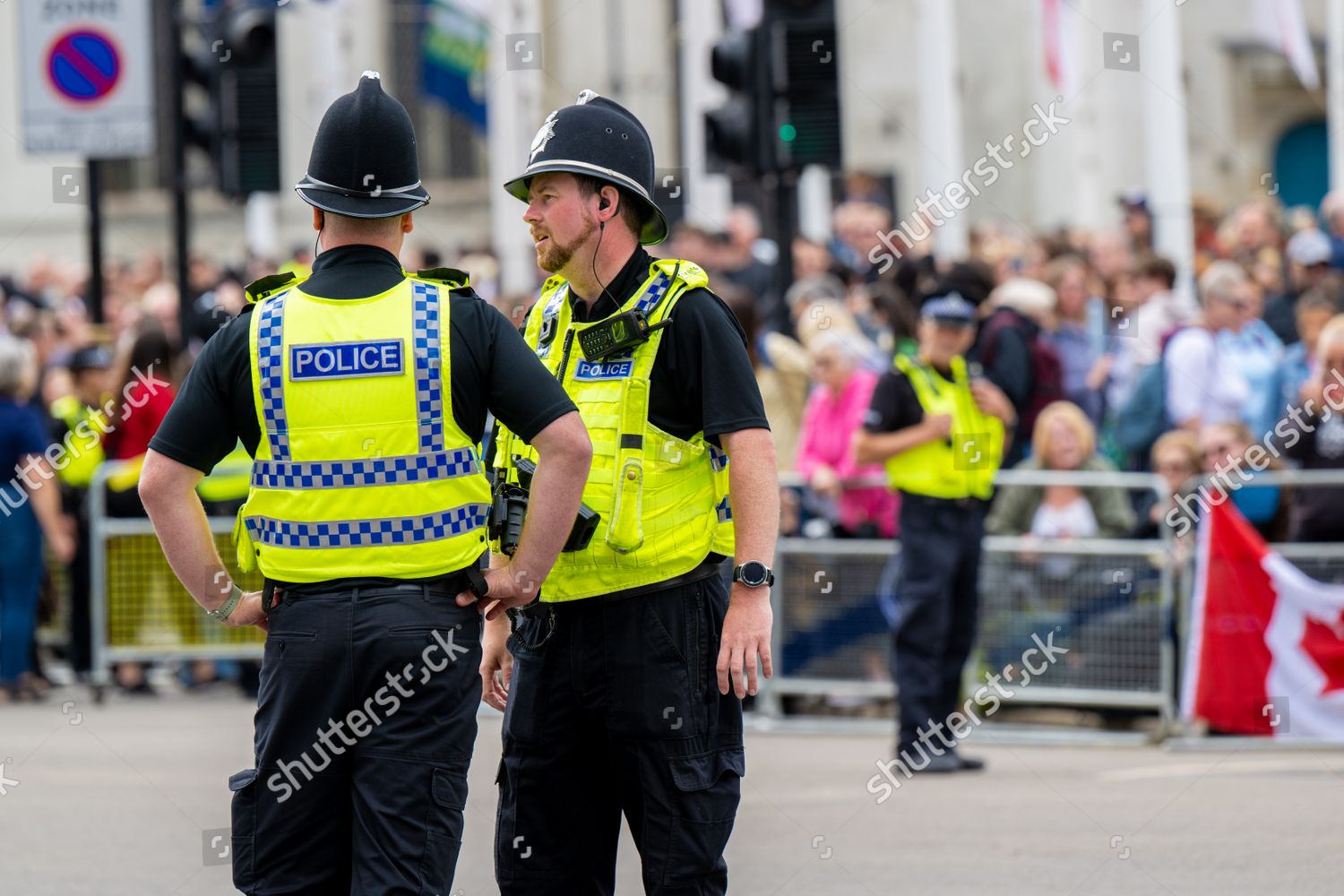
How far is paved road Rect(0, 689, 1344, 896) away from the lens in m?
7.27

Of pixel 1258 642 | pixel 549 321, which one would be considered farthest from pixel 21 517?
pixel 549 321

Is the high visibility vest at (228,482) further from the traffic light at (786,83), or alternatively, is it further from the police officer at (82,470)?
the traffic light at (786,83)

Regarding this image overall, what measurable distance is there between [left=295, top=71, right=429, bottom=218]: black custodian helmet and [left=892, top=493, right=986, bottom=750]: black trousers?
197 inches

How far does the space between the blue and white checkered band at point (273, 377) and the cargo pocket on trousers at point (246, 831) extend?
0.66 metres

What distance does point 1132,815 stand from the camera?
8297mm

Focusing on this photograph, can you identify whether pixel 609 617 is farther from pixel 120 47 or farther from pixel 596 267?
pixel 120 47

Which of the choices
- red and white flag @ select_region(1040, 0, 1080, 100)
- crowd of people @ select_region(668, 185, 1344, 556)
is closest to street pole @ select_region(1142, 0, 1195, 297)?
red and white flag @ select_region(1040, 0, 1080, 100)

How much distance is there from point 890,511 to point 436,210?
25866 mm

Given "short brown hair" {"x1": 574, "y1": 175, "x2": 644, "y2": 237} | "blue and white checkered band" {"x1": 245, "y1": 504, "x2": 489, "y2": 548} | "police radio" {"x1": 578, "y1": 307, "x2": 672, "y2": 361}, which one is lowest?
"blue and white checkered band" {"x1": 245, "y1": 504, "x2": 489, "y2": 548}

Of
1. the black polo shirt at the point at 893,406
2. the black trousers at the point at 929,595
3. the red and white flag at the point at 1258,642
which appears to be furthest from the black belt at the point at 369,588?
the red and white flag at the point at 1258,642

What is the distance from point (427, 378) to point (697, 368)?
2.27 feet

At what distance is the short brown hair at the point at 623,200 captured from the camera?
4.95m

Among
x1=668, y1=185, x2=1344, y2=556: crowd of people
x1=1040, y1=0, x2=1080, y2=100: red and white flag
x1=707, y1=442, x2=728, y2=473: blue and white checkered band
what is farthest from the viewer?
x1=1040, y1=0, x2=1080, y2=100: red and white flag

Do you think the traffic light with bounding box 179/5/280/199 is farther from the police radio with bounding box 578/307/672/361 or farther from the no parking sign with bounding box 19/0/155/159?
the police radio with bounding box 578/307/672/361
